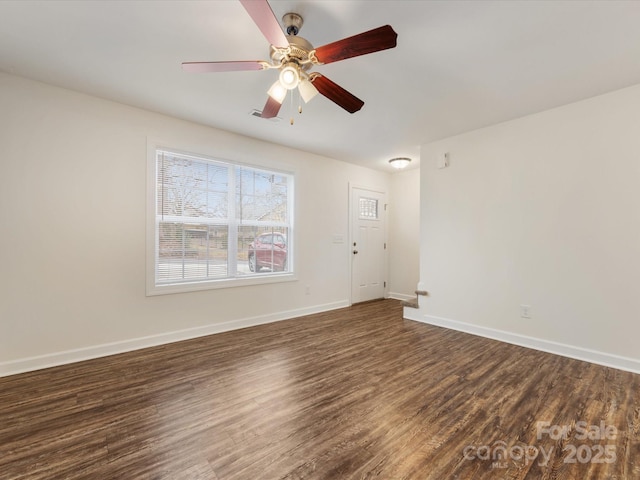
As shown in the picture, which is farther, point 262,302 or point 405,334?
point 262,302

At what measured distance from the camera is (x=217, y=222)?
3.65 metres

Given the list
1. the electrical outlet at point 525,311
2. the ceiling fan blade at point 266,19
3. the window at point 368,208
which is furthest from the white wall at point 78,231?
the electrical outlet at point 525,311

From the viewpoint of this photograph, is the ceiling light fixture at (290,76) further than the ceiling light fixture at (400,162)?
No

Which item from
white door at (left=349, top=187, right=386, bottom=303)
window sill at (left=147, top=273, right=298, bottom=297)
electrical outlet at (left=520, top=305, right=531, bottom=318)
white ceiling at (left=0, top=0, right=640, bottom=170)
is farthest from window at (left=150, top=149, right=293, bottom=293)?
electrical outlet at (left=520, top=305, right=531, bottom=318)

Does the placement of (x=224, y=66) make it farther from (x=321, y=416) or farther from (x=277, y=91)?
(x=321, y=416)

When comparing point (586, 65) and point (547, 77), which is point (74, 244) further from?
point (586, 65)

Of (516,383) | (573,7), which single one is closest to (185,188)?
(573,7)

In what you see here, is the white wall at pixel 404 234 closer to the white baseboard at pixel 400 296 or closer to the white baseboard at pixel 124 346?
the white baseboard at pixel 400 296

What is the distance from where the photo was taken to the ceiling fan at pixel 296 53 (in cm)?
144

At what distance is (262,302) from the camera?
402 cm

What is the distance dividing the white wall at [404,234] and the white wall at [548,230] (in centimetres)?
141

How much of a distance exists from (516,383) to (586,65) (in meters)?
2.66

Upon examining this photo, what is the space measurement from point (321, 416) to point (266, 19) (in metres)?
2.37

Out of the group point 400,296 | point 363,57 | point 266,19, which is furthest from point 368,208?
point 266,19
